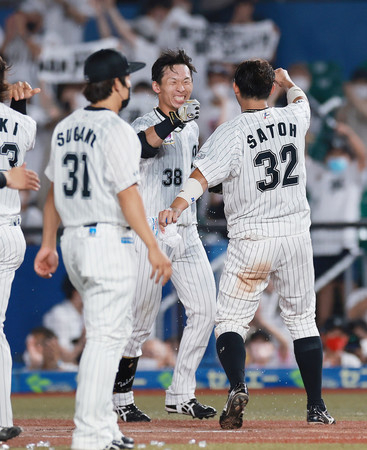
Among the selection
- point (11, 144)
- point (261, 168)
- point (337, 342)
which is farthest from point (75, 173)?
point (337, 342)

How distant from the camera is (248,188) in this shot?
5234 mm

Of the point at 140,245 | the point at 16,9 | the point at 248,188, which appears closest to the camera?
the point at 248,188

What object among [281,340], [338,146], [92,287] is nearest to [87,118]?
[92,287]

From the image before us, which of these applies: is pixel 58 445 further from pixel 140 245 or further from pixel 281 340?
pixel 281 340

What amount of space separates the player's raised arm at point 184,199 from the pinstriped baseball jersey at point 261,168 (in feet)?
0.18

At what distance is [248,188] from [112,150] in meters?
1.31

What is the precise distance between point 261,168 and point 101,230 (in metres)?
1.38

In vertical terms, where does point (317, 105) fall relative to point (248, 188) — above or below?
above

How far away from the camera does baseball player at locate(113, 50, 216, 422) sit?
5719 millimetres

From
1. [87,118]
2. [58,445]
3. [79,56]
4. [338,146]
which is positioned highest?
[79,56]

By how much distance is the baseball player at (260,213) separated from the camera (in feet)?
17.1

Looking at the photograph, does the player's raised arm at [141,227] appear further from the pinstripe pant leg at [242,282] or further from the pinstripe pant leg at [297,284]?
the pinstripe pant leg at [297,284]

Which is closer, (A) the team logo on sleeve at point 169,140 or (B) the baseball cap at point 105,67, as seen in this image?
(B) the baseball cap at point 105,67

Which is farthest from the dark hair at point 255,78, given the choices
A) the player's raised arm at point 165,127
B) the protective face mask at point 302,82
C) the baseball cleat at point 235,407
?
the protective face mask at point 302,82
